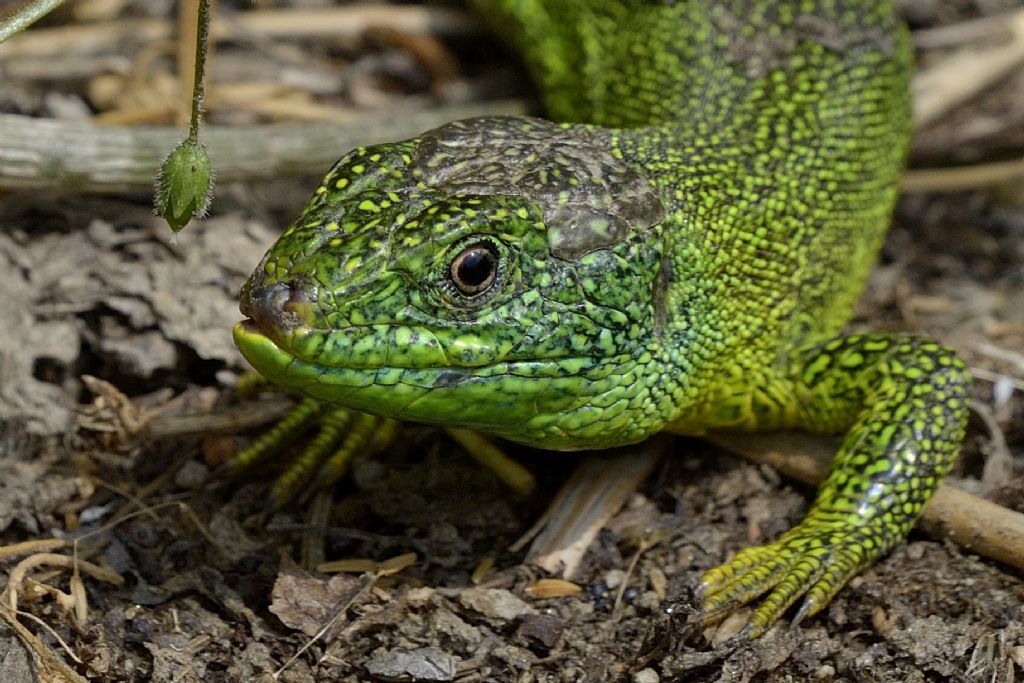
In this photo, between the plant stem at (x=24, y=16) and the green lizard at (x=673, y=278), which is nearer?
the plant stem at (x=24, y=16)

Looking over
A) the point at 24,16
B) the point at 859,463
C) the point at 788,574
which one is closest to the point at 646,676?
the point at 788,574

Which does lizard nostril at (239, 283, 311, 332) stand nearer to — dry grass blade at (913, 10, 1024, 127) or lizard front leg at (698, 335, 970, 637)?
lizard front leg at (698, 335, 970, 637)

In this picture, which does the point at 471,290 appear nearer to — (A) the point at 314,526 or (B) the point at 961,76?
(A) the point at 314,526

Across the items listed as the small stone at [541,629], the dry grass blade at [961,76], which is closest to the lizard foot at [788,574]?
the small stone at [541,629]

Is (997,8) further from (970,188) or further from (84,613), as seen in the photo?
(84,613)

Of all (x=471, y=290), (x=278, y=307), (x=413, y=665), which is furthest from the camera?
(x=413, y=665)

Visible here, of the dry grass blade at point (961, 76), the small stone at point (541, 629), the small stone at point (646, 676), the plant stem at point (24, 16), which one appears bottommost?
the small stone at point (541, 629)

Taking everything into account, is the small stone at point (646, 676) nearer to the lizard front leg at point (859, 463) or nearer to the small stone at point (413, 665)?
the lizard front leg at point (859, 463)

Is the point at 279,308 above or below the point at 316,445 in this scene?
above
